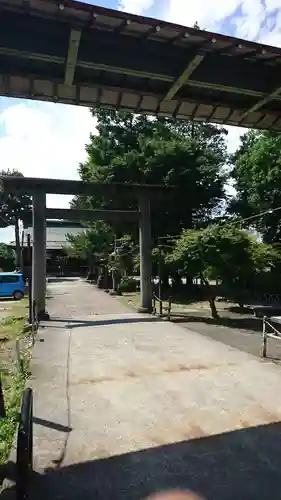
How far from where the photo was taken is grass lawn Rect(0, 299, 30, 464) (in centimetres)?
537

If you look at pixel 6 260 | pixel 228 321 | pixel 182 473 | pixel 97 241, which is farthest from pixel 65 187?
pixel 6 260

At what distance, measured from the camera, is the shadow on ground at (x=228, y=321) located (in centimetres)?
1618

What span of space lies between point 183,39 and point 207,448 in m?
4.69

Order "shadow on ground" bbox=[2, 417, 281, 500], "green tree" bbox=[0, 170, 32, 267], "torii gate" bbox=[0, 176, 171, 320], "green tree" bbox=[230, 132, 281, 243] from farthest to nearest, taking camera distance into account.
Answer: "green tree" bbox=[0, 170, 32, 267] → "green tree" bbox=[230, 132, 281, 243] → "torii gate" bbox=[0, 176, 171, 320] → "shadow on ground" bbox=[2, 417, 281, 500]

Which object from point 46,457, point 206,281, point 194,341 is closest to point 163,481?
point 46,457

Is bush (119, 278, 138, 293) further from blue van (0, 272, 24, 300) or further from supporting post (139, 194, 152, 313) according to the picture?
supporting post (139, 194, 152, 313)

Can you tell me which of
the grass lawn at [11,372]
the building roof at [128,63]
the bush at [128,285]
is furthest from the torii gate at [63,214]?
the bush at [128,285]

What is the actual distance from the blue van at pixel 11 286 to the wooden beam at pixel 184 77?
2727cm

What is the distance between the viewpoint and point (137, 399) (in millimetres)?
6969

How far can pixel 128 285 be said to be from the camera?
34.7 metres

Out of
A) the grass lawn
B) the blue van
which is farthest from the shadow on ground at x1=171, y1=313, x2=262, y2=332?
the blue van

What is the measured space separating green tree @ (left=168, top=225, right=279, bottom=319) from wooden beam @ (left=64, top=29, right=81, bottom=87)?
39.4 ft

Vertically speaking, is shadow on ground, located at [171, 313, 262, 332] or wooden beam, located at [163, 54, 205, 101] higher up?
wooden beam, located at [163, 54, 205, 101]

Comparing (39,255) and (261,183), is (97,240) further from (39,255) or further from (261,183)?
(39,255)
